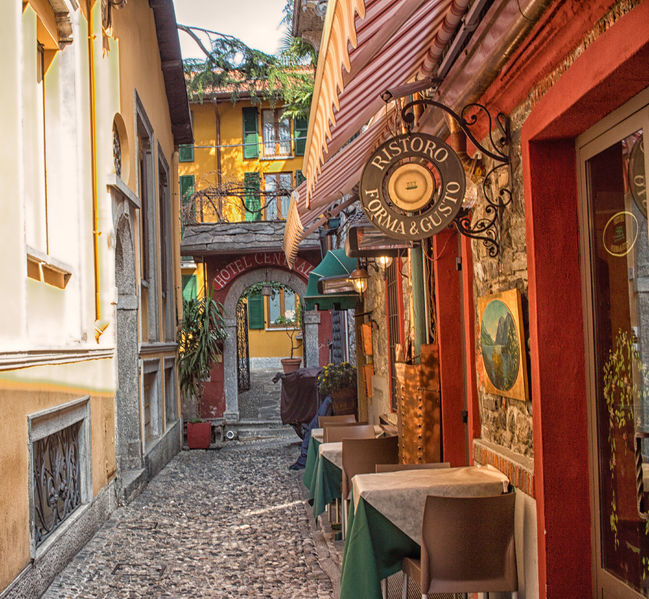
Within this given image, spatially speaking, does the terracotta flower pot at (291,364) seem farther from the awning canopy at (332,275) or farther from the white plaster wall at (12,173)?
the white plaster wall at (12,173)

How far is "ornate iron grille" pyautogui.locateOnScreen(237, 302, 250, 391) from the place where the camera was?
18969mm

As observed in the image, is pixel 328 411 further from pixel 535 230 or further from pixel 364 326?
pixel 535 230

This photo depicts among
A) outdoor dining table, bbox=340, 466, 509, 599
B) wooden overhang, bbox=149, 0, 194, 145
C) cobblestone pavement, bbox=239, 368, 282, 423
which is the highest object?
wooden overhang, bbox=149, 0, 194, 145

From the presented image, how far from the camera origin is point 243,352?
65.8 feet

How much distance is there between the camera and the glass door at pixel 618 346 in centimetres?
267

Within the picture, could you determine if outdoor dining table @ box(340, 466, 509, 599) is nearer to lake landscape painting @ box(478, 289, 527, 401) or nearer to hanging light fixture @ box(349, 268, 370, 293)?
lake landscape painting @ box(478, 289, 527, 401)

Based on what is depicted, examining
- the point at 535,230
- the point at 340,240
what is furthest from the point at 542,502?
the point at 340,240

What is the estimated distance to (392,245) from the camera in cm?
683

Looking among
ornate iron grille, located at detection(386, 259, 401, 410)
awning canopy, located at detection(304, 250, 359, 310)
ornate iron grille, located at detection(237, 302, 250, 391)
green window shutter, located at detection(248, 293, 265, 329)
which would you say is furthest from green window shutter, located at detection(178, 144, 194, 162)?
ornate iron grille, located at detection(386, 259, 401, 410)

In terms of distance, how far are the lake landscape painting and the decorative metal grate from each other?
6351 millimetres

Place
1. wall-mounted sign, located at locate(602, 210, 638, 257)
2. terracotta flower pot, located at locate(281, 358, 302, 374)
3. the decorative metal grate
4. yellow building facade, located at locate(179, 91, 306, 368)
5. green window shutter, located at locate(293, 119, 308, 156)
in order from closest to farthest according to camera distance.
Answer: wall-mounted sign, located at locate(602, 210, 638, 257) < the decorative metal grate < terracotta flower pot, located at locate(281, 358, 302, 374) < green window shutter, located at locate(293, 119, 308, 156) < yellow building facade, located at locate(179, 91, 306, 368)

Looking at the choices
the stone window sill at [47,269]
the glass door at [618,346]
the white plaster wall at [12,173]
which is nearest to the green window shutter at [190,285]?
the stone window sill at [47,269]

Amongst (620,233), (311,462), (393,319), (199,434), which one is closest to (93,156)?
(393,319)

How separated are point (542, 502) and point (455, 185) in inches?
62.5
